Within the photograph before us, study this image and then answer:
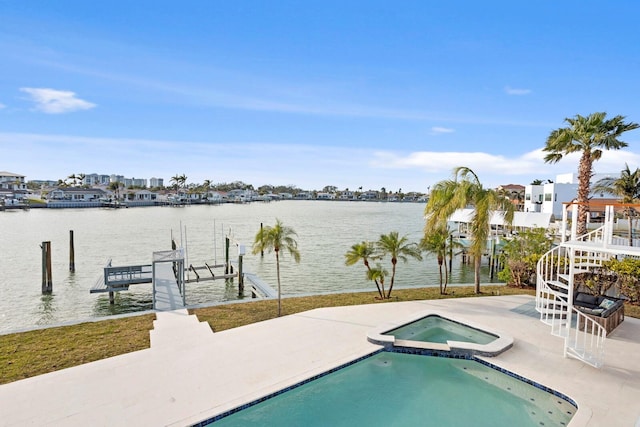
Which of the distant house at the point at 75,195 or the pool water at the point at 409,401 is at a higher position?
the distant house at the point at 75,195

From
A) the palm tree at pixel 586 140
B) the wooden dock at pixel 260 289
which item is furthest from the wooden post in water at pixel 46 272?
the palm tree at pixel 586 140

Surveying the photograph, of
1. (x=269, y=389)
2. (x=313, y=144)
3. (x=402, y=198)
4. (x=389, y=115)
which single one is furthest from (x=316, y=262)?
(x=402, y=198)

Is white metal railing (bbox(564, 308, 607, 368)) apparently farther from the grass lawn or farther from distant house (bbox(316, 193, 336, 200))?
distant house (bbox(316, 193, 336, 200))

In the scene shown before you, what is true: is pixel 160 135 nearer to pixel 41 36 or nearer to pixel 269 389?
pixel 41 36

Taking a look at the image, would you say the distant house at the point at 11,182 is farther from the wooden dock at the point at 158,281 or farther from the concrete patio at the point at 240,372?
the concrete patio at the point at 240,372

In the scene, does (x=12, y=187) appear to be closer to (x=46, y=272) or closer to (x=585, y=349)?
(x=46, y=272)

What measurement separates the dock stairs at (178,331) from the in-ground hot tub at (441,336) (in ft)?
13.8

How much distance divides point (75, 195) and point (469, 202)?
102 m

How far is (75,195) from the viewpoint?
292 ft

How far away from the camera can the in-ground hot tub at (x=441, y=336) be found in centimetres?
789

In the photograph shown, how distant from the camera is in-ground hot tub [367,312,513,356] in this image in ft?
25.9

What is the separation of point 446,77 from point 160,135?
26.5m

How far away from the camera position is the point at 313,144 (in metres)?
33.8

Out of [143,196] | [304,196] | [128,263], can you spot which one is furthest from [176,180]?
[128,263]
